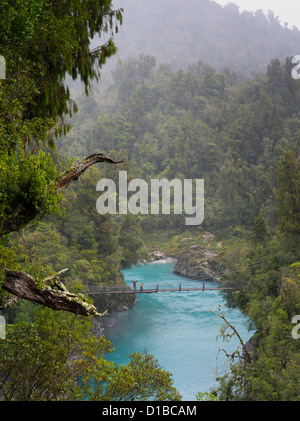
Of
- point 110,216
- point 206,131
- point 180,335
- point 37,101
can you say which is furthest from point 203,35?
point 37,101

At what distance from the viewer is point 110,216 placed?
1376 centimetres

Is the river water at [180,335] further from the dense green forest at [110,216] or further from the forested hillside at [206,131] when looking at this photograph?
the forested hillside at [206,131]

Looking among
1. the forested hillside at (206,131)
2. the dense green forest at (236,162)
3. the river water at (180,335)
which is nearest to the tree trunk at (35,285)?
the dense green forest at (236,162)

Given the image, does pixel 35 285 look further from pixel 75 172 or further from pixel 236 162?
pixel 236 162

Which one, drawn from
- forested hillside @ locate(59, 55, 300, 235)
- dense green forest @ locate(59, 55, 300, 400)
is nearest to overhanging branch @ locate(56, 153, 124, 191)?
dense green forest @ locate(59, 55, 300, 400)

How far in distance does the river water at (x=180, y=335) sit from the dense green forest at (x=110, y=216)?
81 cm

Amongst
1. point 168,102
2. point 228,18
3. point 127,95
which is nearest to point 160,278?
point 168,102

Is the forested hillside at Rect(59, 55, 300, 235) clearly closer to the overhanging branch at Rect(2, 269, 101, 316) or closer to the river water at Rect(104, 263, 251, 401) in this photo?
the river water at Rect(104, 263, 251, 401)

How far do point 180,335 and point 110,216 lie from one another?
17.3 feet

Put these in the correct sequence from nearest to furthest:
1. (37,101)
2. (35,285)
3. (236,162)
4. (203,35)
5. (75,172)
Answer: (35,285)
(75,172)
(37,101)
(236,162)
(203,35)

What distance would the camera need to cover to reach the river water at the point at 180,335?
8531 mm

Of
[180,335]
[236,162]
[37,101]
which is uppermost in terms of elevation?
[236,162]

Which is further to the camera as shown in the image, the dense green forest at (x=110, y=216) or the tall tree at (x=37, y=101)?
the dense green forest at (x=110, y=216)

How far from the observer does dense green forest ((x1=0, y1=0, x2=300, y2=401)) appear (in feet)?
6.17
